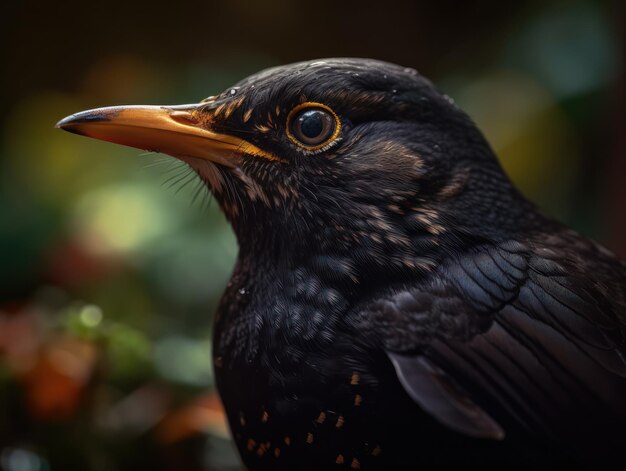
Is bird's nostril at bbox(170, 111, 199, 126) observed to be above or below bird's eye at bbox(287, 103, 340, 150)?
below

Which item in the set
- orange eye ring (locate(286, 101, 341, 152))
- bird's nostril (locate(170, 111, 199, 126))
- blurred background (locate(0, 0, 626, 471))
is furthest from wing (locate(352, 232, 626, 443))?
blurred background (locate(0, 0, 626, 471))

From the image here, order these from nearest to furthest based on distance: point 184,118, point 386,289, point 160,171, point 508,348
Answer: point 508,348 < point 386,289 < point 184,118 < point 160,171

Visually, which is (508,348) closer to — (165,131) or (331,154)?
(331,154)

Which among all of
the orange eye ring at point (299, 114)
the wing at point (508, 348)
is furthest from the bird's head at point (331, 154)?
the wing at point (508, 348)

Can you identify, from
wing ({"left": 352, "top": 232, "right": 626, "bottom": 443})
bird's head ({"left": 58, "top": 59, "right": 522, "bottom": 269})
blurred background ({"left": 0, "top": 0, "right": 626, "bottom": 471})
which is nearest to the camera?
wing ({"left": 352, "top": 232, "right": 626, "bottom": 443})

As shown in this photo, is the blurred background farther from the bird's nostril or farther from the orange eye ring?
the orange eye ring

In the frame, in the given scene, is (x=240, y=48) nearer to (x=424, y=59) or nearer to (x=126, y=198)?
(x=424, y=59)

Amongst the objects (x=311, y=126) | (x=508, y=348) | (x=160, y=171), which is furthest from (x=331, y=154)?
(x=160, y=171)

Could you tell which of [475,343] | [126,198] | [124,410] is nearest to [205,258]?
[126,198]
